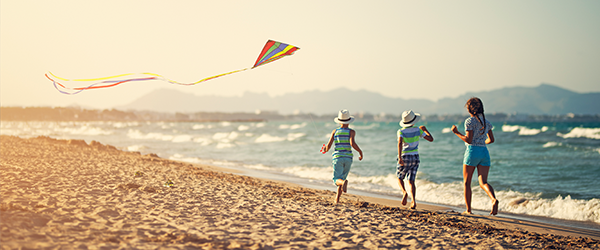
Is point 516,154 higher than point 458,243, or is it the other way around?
point 516,154

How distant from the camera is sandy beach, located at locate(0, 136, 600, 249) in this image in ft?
12.3

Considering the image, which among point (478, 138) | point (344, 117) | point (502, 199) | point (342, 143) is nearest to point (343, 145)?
point (342, 143)

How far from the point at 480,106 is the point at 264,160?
1497 cm

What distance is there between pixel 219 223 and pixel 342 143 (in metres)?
2.63

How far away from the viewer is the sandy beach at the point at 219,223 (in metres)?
3.76

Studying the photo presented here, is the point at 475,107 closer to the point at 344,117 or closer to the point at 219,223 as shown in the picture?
the point at 344,117

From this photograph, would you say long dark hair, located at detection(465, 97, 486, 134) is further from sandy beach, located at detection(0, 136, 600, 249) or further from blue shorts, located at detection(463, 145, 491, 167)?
sandy beach, located at detection(0, 136, 600, 249)

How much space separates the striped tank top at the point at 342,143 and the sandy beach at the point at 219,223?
100 centimetres

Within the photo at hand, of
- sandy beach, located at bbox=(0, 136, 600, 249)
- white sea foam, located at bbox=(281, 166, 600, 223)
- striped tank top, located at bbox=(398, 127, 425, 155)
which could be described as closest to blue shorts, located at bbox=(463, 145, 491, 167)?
striped tank top, located at bbox=(398, 127, 425, 155)

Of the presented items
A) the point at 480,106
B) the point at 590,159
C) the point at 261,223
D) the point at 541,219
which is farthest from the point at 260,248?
the point at 590,159

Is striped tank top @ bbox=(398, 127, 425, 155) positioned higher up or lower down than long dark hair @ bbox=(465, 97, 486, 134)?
lower down

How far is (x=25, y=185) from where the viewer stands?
6289mm

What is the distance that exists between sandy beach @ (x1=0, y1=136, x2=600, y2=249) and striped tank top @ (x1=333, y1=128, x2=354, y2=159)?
996 millimetres

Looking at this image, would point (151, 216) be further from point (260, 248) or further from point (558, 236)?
point (558, 236)
